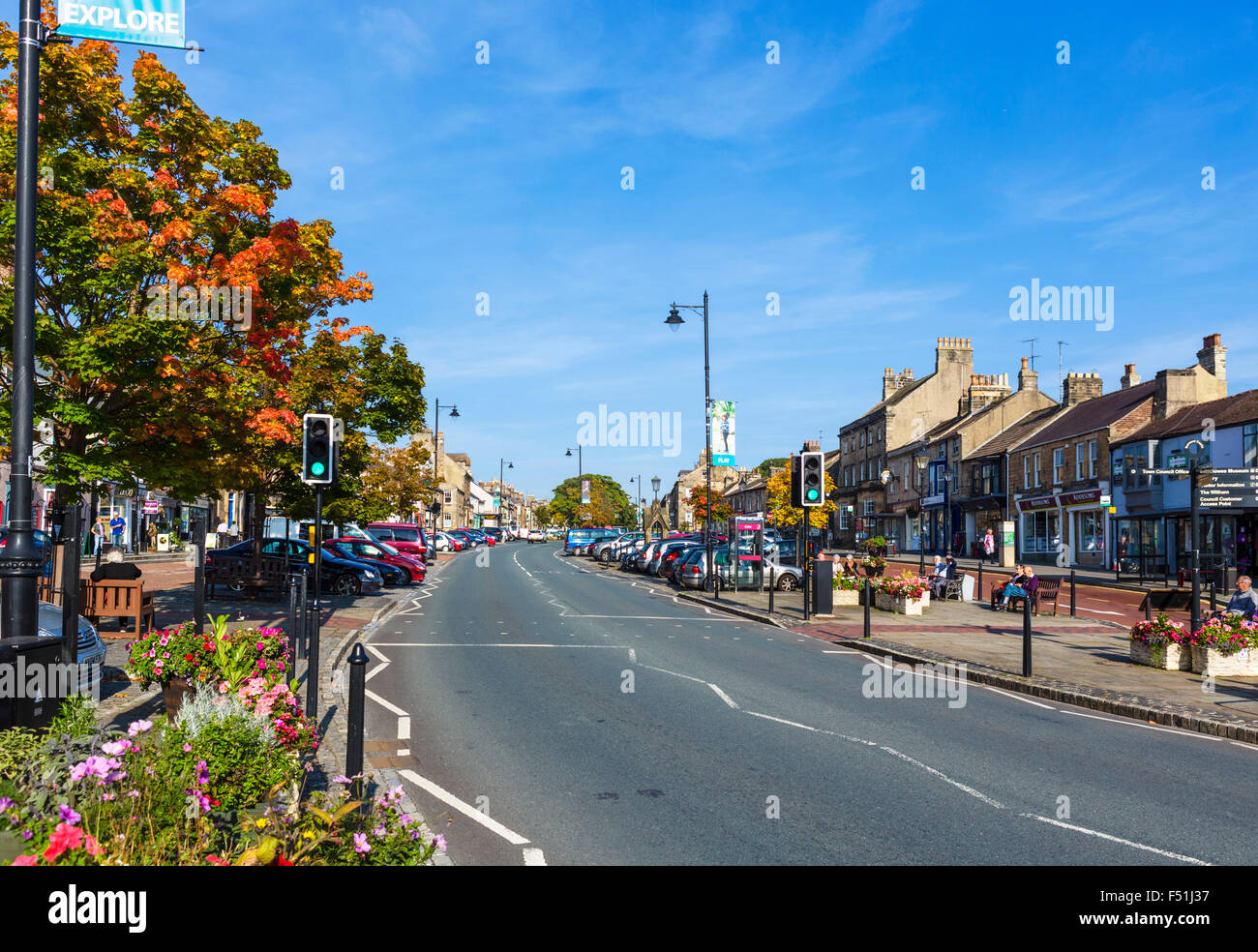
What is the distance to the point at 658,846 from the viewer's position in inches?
222

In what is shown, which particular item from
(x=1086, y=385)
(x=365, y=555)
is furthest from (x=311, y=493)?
(x=1086, y=385)

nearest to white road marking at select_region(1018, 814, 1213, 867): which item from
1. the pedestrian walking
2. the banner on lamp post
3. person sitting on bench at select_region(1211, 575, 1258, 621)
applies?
person sitting on bench at select_region(1211, 575, 1258, 621)

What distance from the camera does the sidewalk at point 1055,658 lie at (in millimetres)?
10484

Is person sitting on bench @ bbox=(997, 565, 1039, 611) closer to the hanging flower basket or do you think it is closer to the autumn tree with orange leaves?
the hanging flower basket

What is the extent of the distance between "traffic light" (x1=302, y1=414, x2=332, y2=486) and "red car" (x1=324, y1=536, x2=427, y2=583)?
19861mm

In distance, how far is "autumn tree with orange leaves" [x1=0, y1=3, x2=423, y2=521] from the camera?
37.1 ft

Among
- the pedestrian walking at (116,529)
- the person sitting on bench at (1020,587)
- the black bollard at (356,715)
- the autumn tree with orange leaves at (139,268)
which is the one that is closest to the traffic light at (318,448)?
the autumn tree with orange leaves at (139,268)

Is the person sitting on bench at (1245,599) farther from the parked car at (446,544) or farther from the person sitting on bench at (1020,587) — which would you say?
the parked car at (446,544)

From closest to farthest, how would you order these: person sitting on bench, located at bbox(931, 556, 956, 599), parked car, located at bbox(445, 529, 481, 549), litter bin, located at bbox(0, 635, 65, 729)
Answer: litter bin, located at bbox(0, 635, 65, 729) → person sitting on bench, located at bbox(931, 556, 956, 599) → parked car, located at bbox(445, 529, 481, 549)

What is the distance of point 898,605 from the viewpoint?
22641 millimetres

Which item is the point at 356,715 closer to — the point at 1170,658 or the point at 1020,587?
the point at 1170,658

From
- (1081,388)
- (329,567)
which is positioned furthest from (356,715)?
(1081,388)

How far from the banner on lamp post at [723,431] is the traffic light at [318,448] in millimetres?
22188
